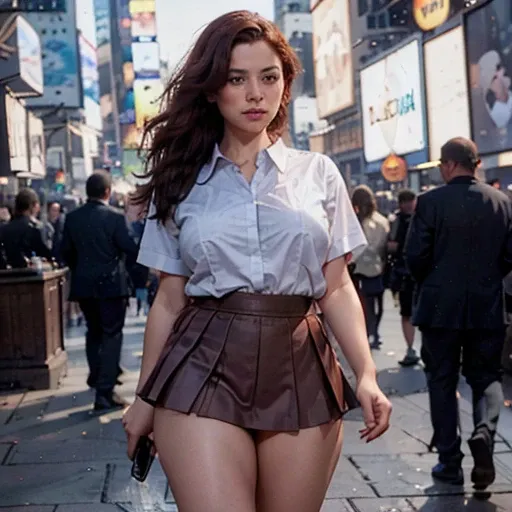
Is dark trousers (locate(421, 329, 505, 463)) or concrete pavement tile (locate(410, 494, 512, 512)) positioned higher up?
dark trousers (locate(421, 329, 505, 463))

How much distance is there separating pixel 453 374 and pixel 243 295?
334 centimetres

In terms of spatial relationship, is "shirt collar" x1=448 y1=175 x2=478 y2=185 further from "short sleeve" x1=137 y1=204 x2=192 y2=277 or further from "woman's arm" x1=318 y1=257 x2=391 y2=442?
"short sleeve" x1=137 y1=204 x2=192 y2=277

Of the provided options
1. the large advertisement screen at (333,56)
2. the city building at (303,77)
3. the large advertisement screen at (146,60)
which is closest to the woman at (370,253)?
the large advertisement screen at (333,56)

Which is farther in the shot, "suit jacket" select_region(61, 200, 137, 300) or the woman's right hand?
"suit jacket" select_region(61, 200, 137, 300)

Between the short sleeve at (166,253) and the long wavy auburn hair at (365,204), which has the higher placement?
the long wavy auburn hair at (365,204)

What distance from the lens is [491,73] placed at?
76.8ft

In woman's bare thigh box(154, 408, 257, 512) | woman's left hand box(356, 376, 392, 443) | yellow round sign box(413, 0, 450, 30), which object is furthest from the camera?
yellow round sign box(413, 0, 450, 30)

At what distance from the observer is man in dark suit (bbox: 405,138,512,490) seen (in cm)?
579

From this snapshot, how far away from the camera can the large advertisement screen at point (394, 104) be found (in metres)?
32.9

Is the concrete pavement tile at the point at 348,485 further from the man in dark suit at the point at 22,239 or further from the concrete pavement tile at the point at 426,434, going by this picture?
the man in dark suit at the point at 22,239

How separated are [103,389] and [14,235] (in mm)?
4291

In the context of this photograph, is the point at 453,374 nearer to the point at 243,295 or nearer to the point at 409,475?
the point at 409,475

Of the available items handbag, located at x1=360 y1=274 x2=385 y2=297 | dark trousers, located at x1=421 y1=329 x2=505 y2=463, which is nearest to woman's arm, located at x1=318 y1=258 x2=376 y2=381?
dark trousers, located at x1=421 y1=329 x2=505 y2=463

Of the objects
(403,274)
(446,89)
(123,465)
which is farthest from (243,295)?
(446,89)
